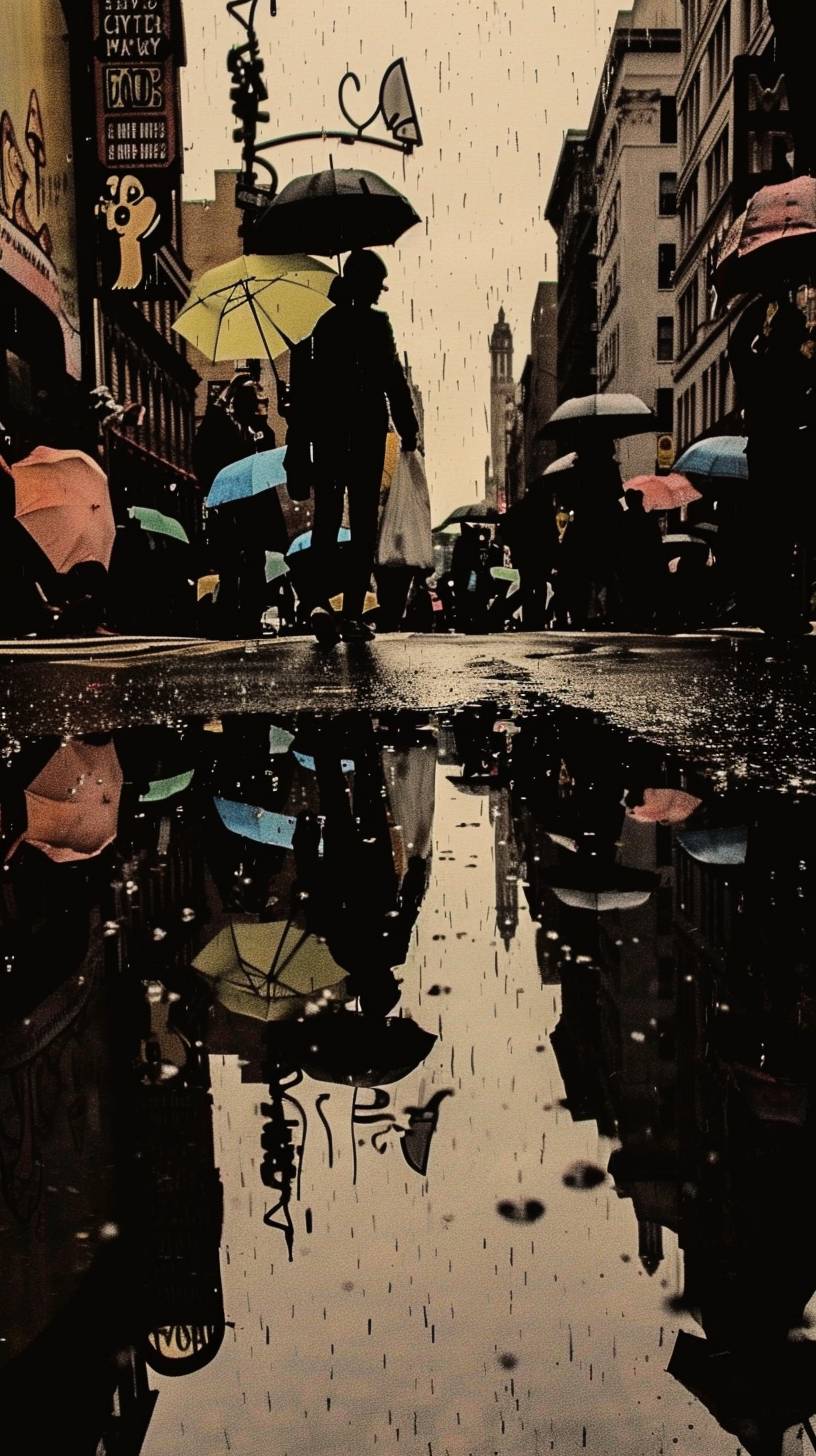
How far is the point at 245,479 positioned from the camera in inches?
555

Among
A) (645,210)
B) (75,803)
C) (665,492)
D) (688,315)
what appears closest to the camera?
(75,803)

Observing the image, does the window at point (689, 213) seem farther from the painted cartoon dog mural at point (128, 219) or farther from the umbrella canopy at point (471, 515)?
the painted cartoon dog mural at point (128, 219)

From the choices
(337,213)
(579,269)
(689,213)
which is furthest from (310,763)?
(579,269)

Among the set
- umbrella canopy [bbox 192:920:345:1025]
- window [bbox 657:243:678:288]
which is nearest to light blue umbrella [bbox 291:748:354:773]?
umbrella canopy [bbox 192:920:345:1025]

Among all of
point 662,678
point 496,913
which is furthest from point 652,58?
point 496,913

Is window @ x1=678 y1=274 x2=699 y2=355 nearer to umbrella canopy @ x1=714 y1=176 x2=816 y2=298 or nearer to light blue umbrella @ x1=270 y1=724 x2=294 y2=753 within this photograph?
umbrella canopy @ x1=714 y1=176 x2=816 y2=298

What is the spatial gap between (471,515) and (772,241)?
19080 mm

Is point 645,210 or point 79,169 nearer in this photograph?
point 79,169

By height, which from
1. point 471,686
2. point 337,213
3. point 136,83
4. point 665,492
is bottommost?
point 471,686

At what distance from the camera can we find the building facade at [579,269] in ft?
320

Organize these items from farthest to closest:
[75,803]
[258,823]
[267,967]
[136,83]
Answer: [136,83] < [75,803] < [258,823] < [267,967]

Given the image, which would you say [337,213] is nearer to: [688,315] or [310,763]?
[310,763]

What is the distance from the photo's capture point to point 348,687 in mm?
6980

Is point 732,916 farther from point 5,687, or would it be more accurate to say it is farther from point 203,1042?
point 5,687
